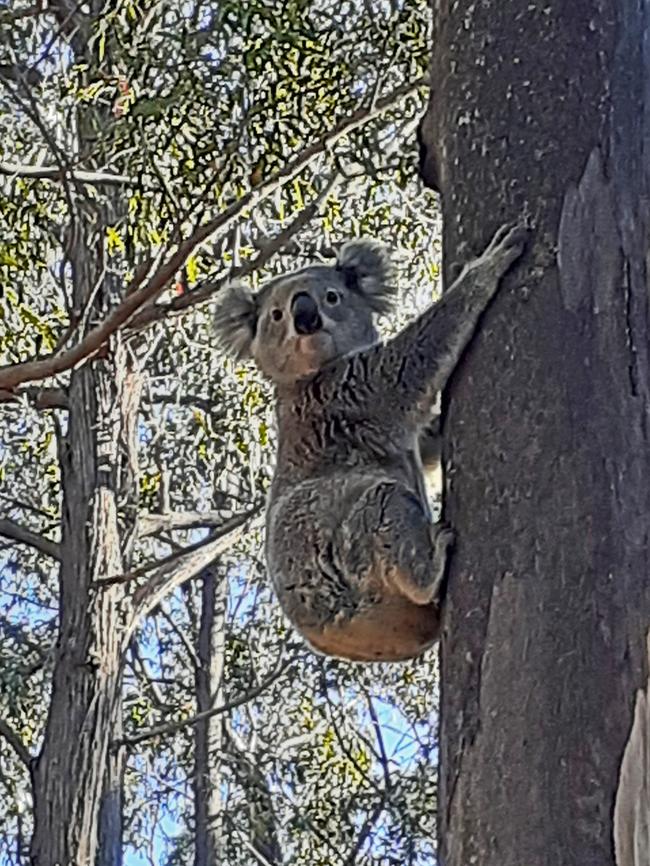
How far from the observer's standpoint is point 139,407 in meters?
6.69

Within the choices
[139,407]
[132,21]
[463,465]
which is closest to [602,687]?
[463,465]

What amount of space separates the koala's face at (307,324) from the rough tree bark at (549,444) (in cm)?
117

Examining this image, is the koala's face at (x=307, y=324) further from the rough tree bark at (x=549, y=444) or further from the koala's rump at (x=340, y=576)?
the rough tree bark at (x=549, y=444)

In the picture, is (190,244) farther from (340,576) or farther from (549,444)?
(549,444)

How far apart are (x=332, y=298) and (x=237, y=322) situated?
21cm

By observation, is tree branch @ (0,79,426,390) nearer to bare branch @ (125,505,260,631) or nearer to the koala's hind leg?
bare branch @ (125,505,260,631)

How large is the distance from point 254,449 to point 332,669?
149 centimetres

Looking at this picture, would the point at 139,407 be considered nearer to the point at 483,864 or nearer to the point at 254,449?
the point at 254,449

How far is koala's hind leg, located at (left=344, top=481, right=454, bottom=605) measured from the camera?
2061mm

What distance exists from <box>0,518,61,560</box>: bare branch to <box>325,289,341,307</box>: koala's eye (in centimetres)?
317

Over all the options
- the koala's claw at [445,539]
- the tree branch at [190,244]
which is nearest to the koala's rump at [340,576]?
the koala's claw at [445,539]

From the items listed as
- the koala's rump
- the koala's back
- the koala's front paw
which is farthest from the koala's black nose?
the koala's front paw

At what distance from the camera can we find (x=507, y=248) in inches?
68.8

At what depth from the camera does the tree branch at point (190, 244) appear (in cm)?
480
